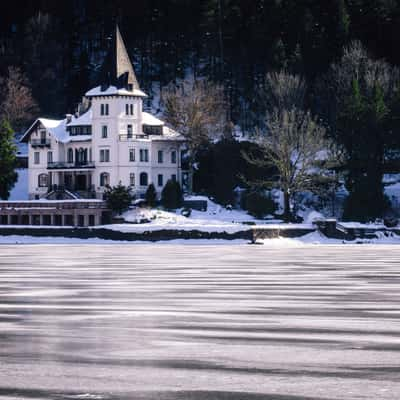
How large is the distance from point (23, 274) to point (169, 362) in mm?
20954

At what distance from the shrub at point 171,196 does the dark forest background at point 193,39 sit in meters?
20.0

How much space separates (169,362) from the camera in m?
15.1

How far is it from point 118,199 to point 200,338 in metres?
71.0

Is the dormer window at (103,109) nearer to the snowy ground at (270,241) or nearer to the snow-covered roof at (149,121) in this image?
the snow-covered roof at (149,121)

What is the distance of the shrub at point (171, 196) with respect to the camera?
9312 centimetres

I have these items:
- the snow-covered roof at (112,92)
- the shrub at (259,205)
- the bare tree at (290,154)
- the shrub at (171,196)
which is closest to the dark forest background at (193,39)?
the snow-covered roof at (112,92)

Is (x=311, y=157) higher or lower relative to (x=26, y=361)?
higher

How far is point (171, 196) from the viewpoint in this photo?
93250mm

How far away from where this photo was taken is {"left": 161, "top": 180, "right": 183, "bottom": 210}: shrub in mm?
93125

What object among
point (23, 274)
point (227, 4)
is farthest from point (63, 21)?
point (23, 274)

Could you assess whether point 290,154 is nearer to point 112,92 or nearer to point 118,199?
point 118,199

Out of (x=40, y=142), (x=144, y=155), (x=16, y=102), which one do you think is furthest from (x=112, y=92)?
(x=16, y=102)

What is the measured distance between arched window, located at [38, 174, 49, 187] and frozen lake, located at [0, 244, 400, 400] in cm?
7060

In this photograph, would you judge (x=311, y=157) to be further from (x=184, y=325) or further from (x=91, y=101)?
(x=184, y=325)
